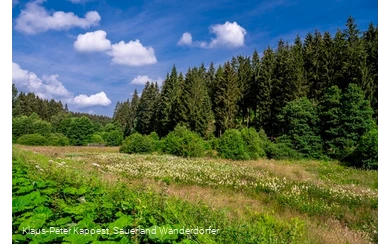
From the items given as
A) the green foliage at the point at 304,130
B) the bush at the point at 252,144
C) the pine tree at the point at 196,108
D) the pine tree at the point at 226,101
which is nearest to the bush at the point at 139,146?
the bush at the point at 252,144

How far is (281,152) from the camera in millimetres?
30656

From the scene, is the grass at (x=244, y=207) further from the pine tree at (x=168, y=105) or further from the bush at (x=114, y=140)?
the bush at (x=114, y=140)

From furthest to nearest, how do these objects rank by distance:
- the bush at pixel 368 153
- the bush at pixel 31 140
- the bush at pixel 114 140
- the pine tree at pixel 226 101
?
1. the bush at pixel 114 140
2. the pine tree at pixel 226 101
3. the bush at pixel 31 140
4. the bush at pixel 368 153

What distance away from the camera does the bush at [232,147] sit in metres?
27.2

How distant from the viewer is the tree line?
101ft

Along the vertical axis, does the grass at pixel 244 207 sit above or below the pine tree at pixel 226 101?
below

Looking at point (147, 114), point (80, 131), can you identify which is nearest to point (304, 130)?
point (147, 114)

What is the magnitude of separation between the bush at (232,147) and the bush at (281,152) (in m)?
4.39

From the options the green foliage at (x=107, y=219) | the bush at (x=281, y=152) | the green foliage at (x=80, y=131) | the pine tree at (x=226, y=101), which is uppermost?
the pine tree at (x=226, y=101)

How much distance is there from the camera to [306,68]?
159 feet

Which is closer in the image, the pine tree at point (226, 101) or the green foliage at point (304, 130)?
the green foliage at point (304, 130)

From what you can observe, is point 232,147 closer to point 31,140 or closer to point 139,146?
point 139,146
